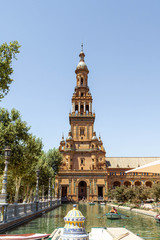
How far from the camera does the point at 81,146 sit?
240ft

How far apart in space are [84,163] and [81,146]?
580 cm

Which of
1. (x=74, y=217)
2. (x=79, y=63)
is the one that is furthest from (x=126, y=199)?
(x=79, y=63)

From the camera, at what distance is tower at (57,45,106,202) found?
225 ft

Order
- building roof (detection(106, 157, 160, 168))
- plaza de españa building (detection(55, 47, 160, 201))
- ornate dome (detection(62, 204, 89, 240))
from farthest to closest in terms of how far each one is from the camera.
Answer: building roof (detection(106, 157, 160, 168)) → plaza de españa building (detection(55, 47, 160, 201)) → ornate dome (detection(62, 204, 89, 240))

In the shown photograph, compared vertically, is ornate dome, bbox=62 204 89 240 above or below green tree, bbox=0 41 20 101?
below

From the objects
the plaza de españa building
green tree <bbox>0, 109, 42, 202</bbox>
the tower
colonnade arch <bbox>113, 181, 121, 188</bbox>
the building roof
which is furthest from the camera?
the building roof

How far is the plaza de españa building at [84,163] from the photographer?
220ft

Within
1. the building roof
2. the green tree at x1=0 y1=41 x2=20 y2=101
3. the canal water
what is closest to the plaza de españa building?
the building roof

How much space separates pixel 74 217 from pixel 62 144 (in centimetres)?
7023

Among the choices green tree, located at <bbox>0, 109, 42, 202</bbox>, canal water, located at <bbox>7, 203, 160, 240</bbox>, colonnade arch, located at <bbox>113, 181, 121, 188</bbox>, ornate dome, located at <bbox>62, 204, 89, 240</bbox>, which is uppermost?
green tree, located at <bbox>0, 109, 42, 202</bbox>

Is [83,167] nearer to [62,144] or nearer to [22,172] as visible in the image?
[62,144]

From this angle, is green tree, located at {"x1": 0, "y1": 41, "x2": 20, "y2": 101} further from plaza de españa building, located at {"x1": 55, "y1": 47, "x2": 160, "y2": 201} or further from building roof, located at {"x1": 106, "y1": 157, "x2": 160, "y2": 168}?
building roof, located at {"x1": 106, "y1": 157, "x2": 160, "y2": 168}

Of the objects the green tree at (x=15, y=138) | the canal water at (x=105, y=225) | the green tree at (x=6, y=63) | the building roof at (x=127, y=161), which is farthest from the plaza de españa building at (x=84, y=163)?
the green tree at (x=6, y=63)

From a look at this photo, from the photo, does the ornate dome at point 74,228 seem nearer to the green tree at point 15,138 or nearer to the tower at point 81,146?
the green tree at point 15,138
